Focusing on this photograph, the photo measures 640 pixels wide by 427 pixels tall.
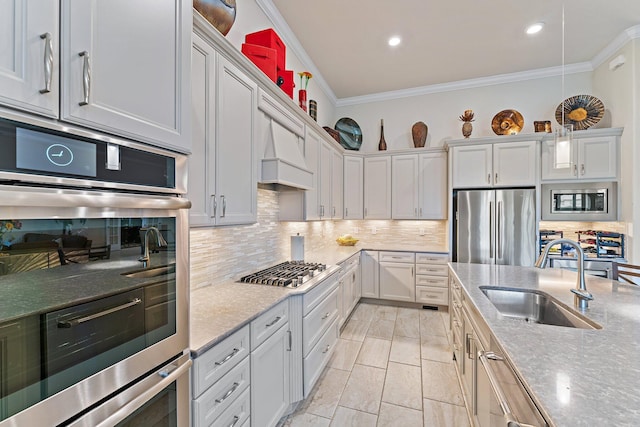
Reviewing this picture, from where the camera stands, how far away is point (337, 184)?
4203 mm

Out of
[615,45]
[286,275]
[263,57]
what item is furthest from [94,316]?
[615,45]

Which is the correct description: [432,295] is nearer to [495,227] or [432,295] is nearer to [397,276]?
[397,276]

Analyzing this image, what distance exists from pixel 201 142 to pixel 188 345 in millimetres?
1036

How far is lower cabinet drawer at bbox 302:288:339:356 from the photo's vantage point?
2076 millimetres

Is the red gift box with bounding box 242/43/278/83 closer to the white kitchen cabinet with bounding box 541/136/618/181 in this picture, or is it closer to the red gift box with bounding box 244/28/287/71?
the red gift box with bounding box 244/28/287/71

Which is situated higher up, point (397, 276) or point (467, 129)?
point (467, 129)

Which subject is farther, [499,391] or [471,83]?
[471,83]

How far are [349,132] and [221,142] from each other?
3.36m

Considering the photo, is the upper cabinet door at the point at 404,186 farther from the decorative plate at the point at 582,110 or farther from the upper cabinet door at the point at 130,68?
the upper cabinet door at the point at 130,68

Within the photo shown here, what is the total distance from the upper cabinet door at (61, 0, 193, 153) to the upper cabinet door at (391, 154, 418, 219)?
3835 mm

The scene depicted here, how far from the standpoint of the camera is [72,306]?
73 cm

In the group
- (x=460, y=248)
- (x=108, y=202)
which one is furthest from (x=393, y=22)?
(x=108, y=202)

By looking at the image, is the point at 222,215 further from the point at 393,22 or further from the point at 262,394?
the point at 393,22

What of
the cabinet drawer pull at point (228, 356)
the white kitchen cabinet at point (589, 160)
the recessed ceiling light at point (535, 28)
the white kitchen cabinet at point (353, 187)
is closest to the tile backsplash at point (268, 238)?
the white kitchen cabinet at point (353, 187)
